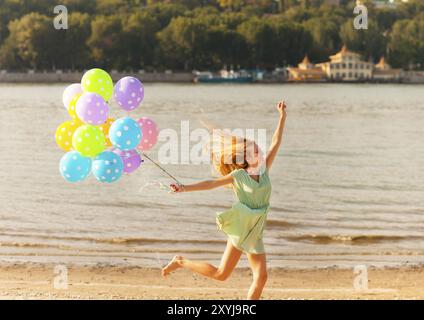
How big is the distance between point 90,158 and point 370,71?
14476 cm

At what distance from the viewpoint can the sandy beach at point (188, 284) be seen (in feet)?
33.5

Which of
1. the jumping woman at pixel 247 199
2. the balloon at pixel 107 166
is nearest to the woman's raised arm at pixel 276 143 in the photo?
the jumping woman at pixel 247 199

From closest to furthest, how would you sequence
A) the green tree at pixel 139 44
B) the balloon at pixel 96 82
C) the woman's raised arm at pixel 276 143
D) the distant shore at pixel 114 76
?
1. the woman's raised arm at pixel 276 143
2. the balloon at pixel 96 82
3. the distant shore at pixel 114 76
4. the green tree at pixel 139 44

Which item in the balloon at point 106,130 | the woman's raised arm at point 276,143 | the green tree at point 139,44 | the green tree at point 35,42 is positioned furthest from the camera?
the green tree at point 139,44

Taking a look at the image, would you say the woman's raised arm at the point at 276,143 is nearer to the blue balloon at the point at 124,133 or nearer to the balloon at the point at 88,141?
the blue balloon at the point at 124,133

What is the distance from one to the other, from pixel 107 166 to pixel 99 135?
0.91ft

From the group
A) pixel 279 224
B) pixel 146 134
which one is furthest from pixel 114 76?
pixel 146 134

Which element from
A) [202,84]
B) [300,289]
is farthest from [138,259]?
[202,84]

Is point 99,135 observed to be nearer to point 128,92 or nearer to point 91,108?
point 91,108

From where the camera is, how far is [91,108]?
9.02m

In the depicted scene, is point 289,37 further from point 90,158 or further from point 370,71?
point 90,158

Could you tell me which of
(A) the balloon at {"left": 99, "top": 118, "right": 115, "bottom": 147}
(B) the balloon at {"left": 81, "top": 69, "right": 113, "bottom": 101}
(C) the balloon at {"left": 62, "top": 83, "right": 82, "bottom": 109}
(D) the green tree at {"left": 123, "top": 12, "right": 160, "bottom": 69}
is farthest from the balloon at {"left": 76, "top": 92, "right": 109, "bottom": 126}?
(D) the green tree at {"left": 123, "top": 12, "right": 160, "bottom": 69}

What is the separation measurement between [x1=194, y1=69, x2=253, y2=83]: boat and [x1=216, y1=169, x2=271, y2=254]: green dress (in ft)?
431

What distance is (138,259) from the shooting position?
42.8ft
